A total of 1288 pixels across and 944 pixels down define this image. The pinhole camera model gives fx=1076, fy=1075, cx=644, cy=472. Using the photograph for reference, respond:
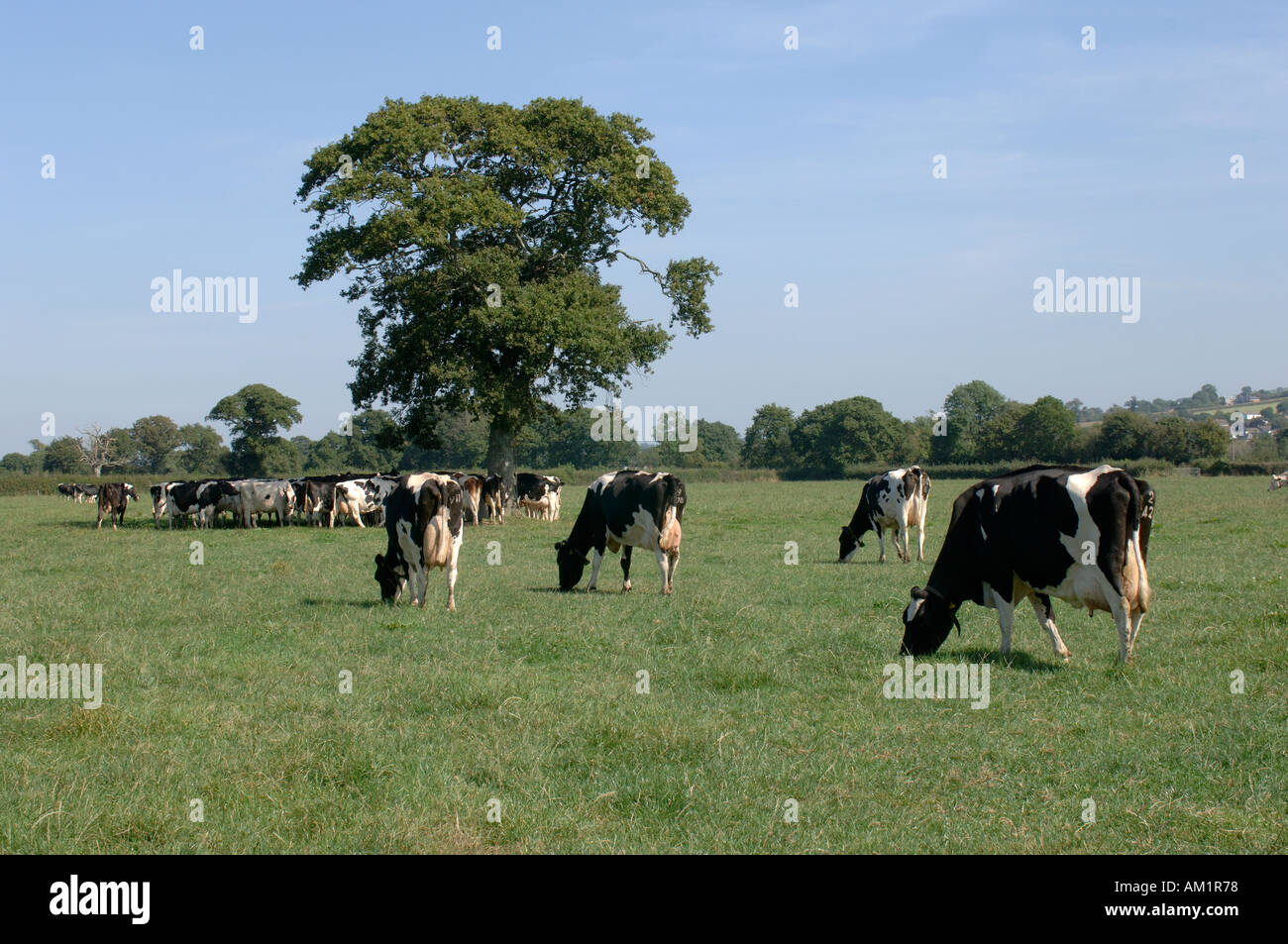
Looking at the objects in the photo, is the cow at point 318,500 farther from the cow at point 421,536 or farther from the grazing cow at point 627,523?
the cow at point 421,536

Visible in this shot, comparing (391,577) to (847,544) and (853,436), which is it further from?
(853,436)

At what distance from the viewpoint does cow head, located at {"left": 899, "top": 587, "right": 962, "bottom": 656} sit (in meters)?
11.1

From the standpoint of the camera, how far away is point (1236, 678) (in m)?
9.39

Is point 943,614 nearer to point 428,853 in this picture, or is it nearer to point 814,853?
point 814,853

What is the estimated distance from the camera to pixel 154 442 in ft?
407

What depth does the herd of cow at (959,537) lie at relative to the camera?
10172 millimetres

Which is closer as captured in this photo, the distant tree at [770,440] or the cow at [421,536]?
the cow at [421,536]

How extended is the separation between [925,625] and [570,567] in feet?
25.1

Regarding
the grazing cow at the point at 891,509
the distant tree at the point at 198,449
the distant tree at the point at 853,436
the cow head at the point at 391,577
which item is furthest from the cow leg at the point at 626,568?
the distant tree at the point at 198,449

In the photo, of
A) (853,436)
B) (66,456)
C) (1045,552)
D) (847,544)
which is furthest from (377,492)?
(66,456)

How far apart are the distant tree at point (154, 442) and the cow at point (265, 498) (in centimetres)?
9406

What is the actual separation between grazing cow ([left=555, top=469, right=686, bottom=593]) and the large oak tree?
17.6 m
